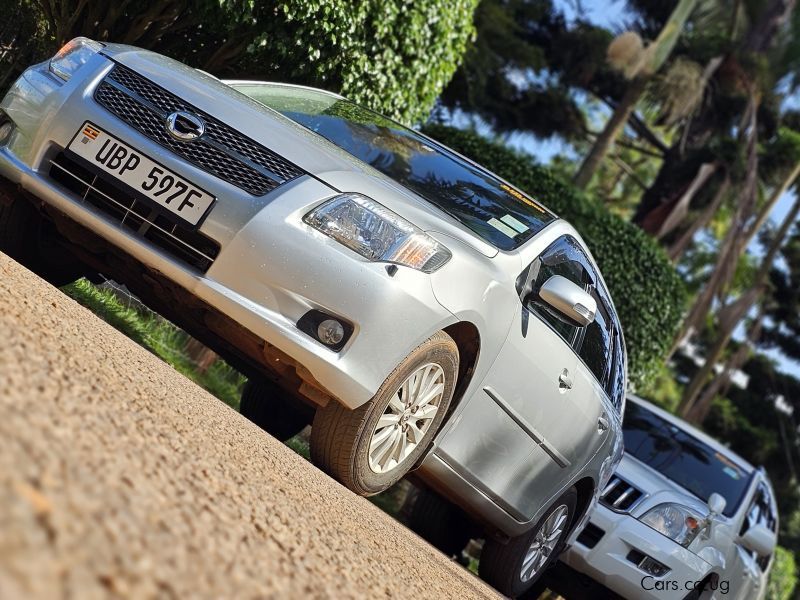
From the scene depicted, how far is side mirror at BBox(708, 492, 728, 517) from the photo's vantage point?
7747mm

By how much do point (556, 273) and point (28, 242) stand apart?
8.41 feet

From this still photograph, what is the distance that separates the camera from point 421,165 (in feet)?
19.3

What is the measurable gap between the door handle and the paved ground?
1.19 meters

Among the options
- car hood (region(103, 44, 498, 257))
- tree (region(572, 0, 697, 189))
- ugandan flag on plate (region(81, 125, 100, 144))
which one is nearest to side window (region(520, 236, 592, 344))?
car hood (region(103, 44, 498, 257))

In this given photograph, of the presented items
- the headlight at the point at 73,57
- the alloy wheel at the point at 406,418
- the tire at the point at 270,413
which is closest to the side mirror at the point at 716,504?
the tire at the point at 270,413

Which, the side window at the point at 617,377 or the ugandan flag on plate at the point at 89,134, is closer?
the ugandan flag on plate at the point at 89,134

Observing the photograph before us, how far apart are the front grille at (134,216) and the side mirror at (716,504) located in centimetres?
449

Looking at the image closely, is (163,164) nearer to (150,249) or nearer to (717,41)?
(150,249)

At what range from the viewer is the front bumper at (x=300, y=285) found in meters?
4.49

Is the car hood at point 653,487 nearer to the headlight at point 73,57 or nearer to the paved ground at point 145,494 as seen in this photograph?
the paved ground at point 145,494

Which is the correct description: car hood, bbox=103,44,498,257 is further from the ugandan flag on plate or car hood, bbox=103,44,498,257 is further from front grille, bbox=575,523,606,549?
front grille, bbox=575,523,606,549

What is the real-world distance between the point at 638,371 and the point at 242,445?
32.8 feet

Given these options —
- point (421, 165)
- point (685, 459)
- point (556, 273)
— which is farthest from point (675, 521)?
point (421, 165)

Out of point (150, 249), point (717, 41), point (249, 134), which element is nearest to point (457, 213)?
point (249, 134)
